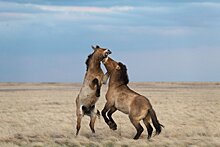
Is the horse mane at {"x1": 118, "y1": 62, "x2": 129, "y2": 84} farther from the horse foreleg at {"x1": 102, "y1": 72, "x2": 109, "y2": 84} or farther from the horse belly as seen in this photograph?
the horse belly

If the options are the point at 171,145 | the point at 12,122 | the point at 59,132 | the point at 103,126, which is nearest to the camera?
the point at 171,145

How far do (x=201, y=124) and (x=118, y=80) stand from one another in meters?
6.06

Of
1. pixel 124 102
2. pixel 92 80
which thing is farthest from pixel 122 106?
pixel 92 80

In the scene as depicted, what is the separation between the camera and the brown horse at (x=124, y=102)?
13930mm

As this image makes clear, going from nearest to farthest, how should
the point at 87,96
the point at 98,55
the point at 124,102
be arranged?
the point at 124,102 < the point at 98,55 < the point at 87,96

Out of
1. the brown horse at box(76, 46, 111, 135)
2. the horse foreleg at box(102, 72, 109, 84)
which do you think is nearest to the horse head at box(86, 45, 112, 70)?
the brown horse at box(76, 46, 111, 135)

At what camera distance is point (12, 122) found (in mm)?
20625

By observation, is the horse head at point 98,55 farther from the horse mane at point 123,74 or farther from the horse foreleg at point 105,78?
the horse mane at point 123,74

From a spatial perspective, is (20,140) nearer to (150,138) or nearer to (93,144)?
(93,144)

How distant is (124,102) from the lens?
1412cm

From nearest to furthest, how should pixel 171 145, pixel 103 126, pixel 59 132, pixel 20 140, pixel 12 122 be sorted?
pixel 171 145, pixel 20 140, pixel 59 132, pixel 103 126, pixel 12 122

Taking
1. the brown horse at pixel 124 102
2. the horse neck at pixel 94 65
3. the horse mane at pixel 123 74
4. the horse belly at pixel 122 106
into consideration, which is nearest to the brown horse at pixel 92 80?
the horse neck at pixel 94 65

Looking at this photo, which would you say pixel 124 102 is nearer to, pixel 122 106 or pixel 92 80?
pixel 122 106

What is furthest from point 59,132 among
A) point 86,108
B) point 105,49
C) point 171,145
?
point 171,145
